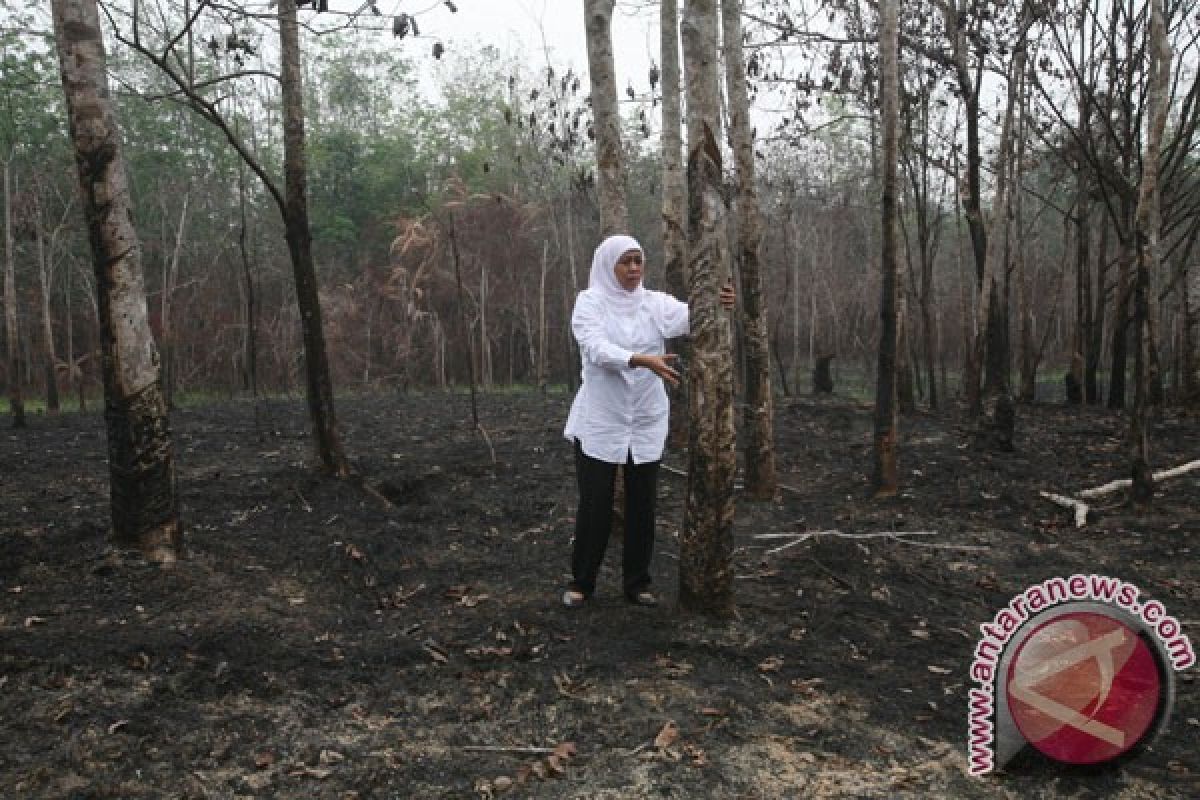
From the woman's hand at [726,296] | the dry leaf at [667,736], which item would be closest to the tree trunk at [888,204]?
the woman's hand at [726,296]

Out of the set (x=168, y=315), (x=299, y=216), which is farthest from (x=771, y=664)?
(x=168, y=315)

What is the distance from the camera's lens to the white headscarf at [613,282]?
13.0 ft

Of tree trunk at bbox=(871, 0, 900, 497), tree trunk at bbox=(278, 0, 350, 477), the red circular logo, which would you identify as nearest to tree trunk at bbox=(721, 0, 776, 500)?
tree trunk at bbox=(871, 0, 900, 497)

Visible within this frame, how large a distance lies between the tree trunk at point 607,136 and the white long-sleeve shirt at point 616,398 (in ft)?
5.34

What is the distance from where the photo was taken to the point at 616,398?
3951mm

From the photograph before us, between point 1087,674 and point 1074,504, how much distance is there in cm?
467

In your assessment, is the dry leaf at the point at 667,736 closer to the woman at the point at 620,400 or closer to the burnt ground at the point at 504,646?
the burnt ground at the point at 504,646

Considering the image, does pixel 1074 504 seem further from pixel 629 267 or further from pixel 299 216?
pixel 299 216

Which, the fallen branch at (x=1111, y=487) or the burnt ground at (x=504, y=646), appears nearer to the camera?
the burnt ground at (x=504, y=646)

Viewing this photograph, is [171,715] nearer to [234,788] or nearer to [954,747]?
[234,788]

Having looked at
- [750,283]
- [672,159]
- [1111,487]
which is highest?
[672,159]

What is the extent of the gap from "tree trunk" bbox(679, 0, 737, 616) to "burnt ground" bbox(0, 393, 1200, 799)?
45 centimetres

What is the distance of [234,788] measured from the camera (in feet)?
9.10

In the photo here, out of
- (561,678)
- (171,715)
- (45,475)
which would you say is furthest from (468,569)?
(45,475)
